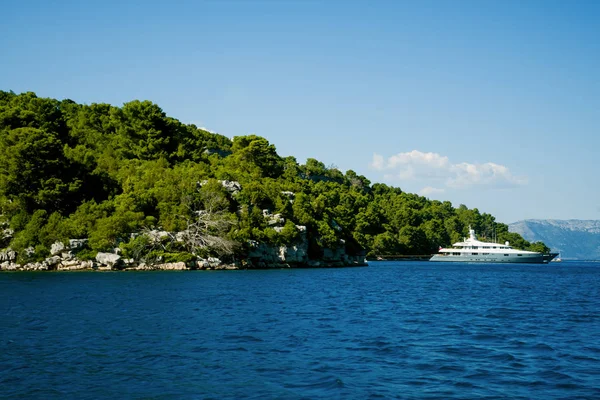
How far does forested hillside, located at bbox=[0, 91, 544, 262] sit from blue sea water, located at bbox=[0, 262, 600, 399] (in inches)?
1174

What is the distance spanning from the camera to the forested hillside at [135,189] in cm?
6397

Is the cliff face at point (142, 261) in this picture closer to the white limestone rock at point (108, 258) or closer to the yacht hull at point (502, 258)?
the white limestone rock at point (108, 258)

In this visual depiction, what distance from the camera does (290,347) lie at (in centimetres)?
1914

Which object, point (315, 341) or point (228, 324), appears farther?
point (228, 324)

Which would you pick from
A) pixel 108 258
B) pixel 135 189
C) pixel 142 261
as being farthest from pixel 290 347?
pixel 135 189

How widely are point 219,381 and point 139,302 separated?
17.9m

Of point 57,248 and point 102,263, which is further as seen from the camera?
point 102,263

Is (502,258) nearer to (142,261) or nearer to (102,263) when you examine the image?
(142,261)

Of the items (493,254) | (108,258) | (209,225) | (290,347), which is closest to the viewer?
(290,347)

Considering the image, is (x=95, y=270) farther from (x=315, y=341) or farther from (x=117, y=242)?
(x=315, y=341)

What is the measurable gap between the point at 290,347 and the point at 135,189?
2289 inches

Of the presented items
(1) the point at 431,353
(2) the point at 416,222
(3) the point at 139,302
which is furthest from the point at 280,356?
(2) the point at 416,222

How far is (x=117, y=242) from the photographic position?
63.2 meters

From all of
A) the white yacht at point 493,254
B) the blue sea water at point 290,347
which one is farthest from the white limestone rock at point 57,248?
the white yacht at point 493,254
